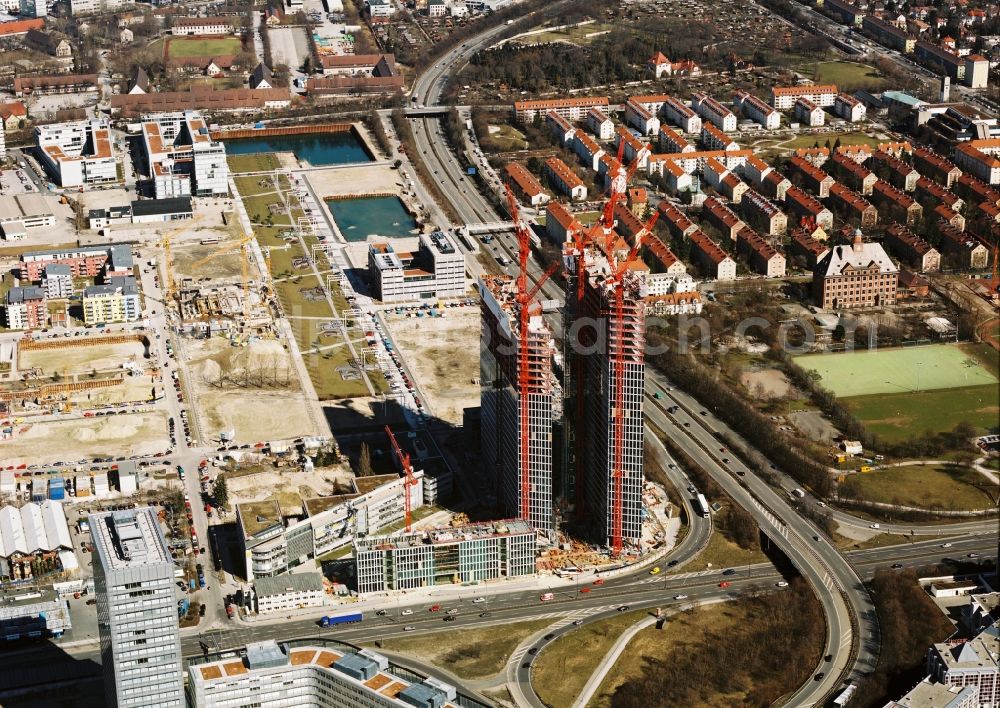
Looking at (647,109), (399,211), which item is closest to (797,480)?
(399,211)

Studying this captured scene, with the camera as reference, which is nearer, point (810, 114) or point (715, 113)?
point (715, 113)

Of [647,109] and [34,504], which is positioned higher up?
[647,109]

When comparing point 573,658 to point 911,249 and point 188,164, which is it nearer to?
point 911,249

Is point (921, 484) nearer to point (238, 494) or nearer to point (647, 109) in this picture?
point (238, 494)

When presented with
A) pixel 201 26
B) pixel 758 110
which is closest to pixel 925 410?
pixel 758 110

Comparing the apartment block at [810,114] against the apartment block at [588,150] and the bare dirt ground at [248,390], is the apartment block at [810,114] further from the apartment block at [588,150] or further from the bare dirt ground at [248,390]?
the bare dirt ground at [248,390]

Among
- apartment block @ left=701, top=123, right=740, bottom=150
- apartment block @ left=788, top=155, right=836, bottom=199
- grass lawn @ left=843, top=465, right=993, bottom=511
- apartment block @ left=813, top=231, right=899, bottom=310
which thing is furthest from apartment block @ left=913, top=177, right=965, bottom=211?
grass lawn @ left=843, top=465, right=993, bottom=511
